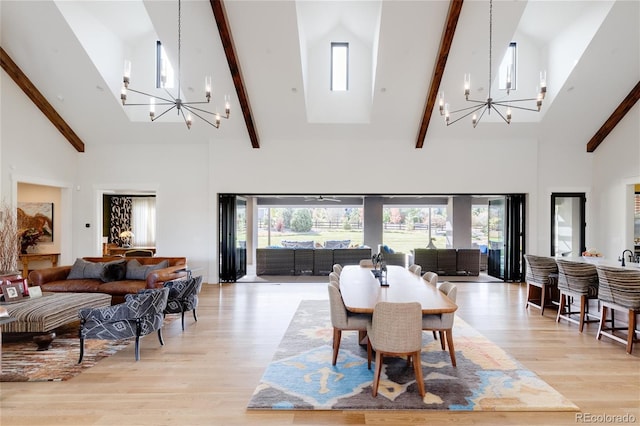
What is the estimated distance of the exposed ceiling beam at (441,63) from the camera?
546 centimetres

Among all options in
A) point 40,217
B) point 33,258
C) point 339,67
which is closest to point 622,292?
point 339,67

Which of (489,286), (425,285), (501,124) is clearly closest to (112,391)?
(425,285)

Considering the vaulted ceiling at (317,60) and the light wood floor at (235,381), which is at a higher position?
the vaulted ceiling at (317,60)

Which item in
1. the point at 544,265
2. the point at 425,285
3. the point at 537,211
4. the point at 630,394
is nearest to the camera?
the point at 630,394

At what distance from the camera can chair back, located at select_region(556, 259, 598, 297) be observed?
4742mm

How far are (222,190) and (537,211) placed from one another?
7.59m

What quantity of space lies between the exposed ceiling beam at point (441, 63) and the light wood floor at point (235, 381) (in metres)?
4.10

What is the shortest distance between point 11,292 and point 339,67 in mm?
7075

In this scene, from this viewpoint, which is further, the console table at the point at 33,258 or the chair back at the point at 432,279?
the console table at the point at 33,258

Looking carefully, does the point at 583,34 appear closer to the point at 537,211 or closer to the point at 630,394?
the point at 537,211

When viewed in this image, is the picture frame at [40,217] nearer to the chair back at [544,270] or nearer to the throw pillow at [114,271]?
the throw pillow at [114,271]

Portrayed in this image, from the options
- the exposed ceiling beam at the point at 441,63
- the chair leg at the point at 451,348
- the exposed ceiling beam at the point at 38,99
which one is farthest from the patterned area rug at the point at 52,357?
the exposed ceiling beam at the point at 441,63

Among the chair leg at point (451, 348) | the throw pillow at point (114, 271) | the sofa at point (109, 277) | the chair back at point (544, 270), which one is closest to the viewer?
the chair leg at point (451, 348)

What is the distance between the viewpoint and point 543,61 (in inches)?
299
